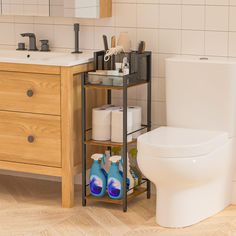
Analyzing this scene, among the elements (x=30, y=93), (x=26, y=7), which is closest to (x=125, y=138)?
(x=30, y=93)

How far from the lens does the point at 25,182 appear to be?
170 inches

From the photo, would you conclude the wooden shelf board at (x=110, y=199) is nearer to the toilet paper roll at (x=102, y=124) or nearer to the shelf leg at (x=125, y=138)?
the shelf leg at (x=125, y=138)

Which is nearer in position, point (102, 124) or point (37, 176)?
point (102, 124)

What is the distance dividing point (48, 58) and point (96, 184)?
2.60 ft

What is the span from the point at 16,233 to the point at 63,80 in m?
0.86

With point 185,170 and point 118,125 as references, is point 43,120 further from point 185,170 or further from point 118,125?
point 185,170

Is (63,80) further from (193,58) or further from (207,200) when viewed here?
(207,200)

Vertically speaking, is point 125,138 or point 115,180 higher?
point 125,138

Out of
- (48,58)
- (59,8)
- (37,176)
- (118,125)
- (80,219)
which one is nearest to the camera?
(80,219)

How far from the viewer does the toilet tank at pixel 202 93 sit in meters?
3.63

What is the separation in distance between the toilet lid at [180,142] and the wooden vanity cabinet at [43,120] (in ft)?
1.61

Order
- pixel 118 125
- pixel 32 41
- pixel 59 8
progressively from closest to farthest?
pixel 118 125 → pixel 59 8 → pixel 32 41

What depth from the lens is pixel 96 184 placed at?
382 cm

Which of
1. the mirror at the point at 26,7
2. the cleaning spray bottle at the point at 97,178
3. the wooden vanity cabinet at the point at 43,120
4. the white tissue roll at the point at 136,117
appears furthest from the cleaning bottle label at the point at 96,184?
the mirror at the point at 26,7
